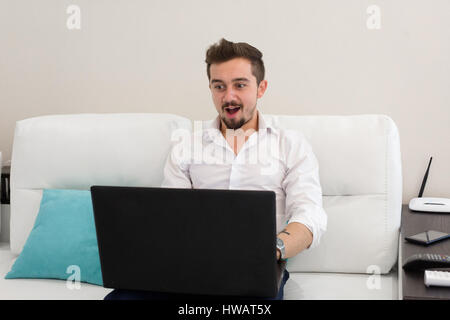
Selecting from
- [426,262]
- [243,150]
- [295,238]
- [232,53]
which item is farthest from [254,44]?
[426,262]

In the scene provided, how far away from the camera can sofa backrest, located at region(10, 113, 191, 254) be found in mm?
2000

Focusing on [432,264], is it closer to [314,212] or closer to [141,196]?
[314,212]

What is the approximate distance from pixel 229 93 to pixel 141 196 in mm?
714

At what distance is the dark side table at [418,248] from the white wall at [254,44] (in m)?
0.26

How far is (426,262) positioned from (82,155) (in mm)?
1268

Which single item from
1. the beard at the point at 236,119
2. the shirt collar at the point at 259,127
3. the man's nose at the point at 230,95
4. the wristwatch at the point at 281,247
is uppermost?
the man's nose at the point at 230,95

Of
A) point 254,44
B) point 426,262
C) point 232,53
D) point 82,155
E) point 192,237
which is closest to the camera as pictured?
point 192,237

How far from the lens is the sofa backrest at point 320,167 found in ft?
6.04

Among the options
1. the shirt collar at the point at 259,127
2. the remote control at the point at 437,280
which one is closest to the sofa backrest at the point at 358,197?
the shirt collar at the point at 259,127

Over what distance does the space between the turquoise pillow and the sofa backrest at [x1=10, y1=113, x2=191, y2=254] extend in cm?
11

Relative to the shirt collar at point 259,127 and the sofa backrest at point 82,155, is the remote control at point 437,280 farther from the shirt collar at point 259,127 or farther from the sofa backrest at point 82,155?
the sofa backrest at point 82,155

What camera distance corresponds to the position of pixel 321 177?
1.88 m

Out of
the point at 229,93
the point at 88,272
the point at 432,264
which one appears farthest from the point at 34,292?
the point at 432,264

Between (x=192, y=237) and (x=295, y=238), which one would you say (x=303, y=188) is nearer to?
(x=295, y=238)
